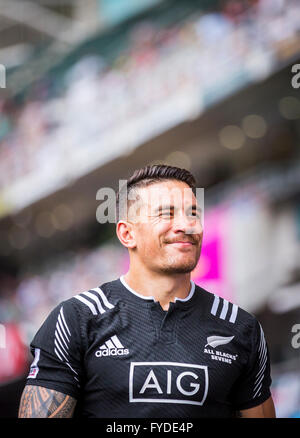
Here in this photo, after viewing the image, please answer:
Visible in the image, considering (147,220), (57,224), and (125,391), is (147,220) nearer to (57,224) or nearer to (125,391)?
(125,391)

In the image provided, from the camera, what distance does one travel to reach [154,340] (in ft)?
6.03

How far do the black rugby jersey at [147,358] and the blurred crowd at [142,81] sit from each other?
6.08m

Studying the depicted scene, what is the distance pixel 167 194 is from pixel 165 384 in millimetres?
608

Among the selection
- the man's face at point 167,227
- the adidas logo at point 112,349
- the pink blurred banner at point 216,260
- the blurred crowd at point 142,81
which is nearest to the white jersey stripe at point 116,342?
the adidas logo at point 112,349

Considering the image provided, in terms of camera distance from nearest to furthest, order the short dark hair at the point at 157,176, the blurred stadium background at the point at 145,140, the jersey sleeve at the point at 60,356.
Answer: the jersey sleeve at the point at 60,356 → the short dark hair at the point at 157,176 → the blurred stadium background at the point at 145,140

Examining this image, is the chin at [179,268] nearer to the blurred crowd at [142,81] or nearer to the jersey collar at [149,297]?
the jersey collar at [149,297]

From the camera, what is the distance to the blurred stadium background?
24.8ft

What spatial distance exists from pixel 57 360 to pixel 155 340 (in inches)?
12.3

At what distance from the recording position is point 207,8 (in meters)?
8.49

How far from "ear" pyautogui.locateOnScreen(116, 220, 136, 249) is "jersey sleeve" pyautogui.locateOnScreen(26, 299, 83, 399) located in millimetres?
304

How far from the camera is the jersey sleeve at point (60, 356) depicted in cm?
176

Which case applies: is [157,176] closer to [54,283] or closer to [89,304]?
[89,304]

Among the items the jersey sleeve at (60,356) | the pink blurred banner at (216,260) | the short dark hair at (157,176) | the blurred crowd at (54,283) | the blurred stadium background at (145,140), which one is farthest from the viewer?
the blurred crowd at (54,283)

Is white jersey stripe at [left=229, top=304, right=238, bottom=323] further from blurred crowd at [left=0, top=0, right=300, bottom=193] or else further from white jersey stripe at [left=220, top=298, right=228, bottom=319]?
blurred crowd at [left=0, top=0, right=300, bottom=193]
